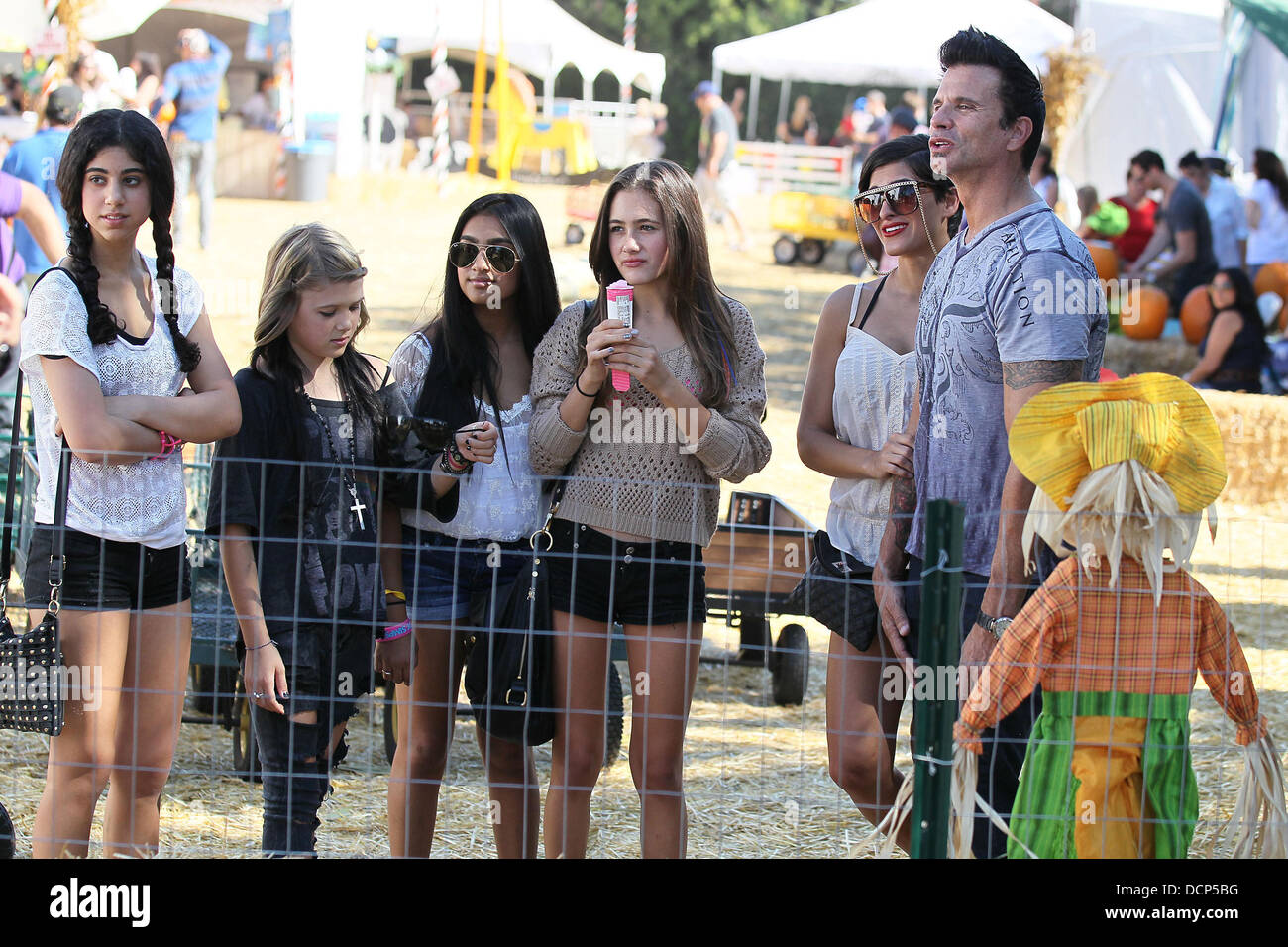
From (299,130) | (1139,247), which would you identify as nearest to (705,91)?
(299,130)

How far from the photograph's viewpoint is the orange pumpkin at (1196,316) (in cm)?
1112

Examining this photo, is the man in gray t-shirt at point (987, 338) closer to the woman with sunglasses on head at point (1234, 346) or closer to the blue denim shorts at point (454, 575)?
the blue denim shorts at point (454, 575)

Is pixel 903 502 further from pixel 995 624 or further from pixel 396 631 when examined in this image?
pixel 396 631

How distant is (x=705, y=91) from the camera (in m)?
21.2

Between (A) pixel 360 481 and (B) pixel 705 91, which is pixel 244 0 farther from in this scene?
(A) pixel 360 481

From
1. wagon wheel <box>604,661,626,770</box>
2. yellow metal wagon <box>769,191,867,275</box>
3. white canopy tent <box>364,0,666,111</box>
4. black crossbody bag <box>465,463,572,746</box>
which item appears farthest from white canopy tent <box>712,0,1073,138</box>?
black crossbody bag <box>465,463,572,746</box>

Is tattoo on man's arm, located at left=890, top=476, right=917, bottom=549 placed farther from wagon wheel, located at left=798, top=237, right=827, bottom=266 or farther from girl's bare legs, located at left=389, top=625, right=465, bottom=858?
wagon wheel, located at left=798, top=237, right=827, bottom=266

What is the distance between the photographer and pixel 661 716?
3346 millimetres

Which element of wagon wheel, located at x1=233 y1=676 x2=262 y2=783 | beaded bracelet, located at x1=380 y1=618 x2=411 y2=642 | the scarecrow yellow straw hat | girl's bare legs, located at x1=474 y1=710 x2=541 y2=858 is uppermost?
the scarecrow yellow straw hat

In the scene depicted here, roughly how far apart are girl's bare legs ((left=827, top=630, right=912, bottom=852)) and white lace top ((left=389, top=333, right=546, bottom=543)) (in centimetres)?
87

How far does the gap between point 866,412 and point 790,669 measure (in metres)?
2.21

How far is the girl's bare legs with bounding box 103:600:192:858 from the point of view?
3.27 meters

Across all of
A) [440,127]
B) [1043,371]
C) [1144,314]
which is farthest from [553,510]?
[440,127]
